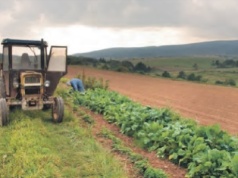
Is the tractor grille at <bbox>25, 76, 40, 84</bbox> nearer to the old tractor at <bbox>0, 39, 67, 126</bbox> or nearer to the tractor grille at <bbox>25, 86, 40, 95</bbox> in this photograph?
the old tractor at <bbox>0, 39, 67, 126</bbox>

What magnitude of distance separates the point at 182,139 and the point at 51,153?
8.62 ft

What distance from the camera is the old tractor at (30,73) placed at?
36.7 ft

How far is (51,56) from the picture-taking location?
38.0ft

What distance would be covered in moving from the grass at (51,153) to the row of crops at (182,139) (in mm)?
1092

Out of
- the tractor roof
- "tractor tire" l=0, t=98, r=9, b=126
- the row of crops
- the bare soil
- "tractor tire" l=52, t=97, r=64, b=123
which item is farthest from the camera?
the tractor roof

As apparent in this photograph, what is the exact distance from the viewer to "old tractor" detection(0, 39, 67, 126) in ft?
36.7

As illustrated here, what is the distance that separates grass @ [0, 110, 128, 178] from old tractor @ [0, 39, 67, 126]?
603 millimetres

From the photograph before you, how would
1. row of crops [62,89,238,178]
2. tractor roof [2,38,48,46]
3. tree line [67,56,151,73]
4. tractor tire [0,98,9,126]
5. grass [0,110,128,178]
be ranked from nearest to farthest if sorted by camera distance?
1. row of crops [62,89,238,178]
2. grass [0,110,128,178]
3. tractor tire [0,98,9,126]
4. tractor roof [2,38,48,46]
5. tree line [67,56,151,73]

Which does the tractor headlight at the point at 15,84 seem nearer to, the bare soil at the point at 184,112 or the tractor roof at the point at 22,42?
the tractor roof at the point at 22,42

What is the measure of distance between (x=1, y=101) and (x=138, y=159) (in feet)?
14.9

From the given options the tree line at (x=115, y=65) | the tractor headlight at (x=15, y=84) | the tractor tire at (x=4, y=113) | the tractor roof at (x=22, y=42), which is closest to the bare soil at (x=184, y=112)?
the tractor tire at (x=4, y=113)

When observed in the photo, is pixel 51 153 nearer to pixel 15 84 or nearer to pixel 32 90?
pixel 32 90

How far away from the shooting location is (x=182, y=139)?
8.09 meters

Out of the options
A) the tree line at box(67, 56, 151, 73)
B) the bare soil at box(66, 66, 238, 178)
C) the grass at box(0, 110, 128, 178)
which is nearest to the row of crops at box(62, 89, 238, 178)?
the bare soil at box(66, 66, 238, 178)
